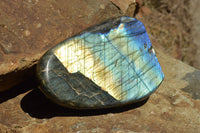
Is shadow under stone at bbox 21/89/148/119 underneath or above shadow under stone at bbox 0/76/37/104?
underneath

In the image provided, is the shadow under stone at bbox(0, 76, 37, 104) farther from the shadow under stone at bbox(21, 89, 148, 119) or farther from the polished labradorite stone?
the polished labradorite stone

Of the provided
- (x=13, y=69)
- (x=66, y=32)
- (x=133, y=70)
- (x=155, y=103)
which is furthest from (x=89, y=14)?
(x=155, y=103)

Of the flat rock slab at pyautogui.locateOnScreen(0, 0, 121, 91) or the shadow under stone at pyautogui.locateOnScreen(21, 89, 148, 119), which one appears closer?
the flat rock slab at pyautogui.locateOnScreen(0, 0, 121, 91)

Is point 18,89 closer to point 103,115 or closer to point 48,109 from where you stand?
point 48,109

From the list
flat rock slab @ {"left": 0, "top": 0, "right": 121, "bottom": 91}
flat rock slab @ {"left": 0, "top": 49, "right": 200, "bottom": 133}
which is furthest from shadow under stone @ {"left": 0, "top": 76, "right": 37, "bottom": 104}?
flat rock slab @ {"left": 0, "top": 0, "right": 121, "bottom": 91}

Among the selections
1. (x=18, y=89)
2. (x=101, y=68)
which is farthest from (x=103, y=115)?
(x=18, y=89)

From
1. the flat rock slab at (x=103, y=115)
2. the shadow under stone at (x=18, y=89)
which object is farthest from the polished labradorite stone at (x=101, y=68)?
the shadow under stone at (x=18, y=89)

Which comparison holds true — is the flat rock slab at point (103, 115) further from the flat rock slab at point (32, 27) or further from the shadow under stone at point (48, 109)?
the flat rock slab at point (32, 27)
